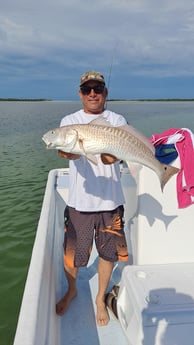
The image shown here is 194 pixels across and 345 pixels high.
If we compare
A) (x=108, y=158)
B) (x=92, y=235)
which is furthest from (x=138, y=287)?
(x=108, y=158)

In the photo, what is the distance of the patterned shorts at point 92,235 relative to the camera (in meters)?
2.97

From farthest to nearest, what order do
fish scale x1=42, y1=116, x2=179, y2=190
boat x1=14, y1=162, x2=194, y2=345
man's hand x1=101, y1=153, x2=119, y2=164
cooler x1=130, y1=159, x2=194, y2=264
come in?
cooler x1=130, y1=159, x2=194, y2=264, man's hand x1=101, y1=153, x2=119, y2=164, fish scale x1=42, y1=116, x2=179, y2=190, boat x1=14, y1=162, x2=194, y2=345

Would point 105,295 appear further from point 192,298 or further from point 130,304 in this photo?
point 192,298

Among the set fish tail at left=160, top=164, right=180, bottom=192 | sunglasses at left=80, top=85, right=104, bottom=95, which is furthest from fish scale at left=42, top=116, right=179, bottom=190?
sunglasses at left=80, top=85, right=104, bottom=95

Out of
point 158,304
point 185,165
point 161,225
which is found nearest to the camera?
point 158,304

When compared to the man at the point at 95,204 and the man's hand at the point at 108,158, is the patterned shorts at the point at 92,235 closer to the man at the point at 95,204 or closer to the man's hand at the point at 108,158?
the man at the point at 95,204

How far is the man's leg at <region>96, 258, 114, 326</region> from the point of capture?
314cm

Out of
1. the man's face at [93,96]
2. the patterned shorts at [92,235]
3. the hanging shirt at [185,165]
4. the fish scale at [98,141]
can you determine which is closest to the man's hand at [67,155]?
the fish scale at [98,141]

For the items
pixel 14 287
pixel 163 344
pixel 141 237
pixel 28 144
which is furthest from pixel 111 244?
pixel 28 144

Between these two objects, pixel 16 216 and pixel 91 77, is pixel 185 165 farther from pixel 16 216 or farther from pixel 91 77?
pixel 16 216

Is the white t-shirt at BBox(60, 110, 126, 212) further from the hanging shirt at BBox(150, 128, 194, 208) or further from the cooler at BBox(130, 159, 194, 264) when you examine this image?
the hanging shirt at BBox(150, 128, 194, 208)

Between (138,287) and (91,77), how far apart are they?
178 centimetres

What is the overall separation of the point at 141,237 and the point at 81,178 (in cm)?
88

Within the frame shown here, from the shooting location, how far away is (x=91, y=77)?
2797 mm
